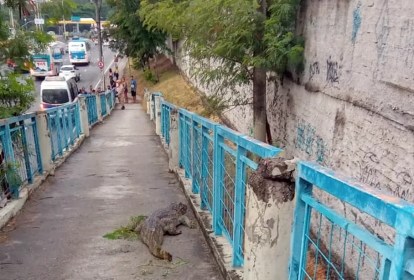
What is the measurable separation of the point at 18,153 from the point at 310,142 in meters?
4.19

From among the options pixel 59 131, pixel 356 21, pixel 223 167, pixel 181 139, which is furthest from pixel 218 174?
pixel 59 131

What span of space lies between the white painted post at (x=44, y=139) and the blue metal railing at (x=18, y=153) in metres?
0.10

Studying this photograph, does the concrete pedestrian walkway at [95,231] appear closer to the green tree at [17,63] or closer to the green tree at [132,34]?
the green tree at [17,63]

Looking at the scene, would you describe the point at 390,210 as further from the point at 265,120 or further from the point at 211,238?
the point at 265,120

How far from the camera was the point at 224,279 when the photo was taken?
11.4 feet

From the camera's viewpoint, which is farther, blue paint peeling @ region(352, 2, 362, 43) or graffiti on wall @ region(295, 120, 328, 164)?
graffiti on wall @ region(295, 120, 328, 164)

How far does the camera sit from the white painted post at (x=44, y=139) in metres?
Answer: 6.96

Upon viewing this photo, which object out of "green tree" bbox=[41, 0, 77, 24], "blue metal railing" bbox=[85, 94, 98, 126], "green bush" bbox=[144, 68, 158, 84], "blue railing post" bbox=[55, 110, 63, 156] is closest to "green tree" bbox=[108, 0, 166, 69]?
"green bush" bbox=[144, 68, 158, 84]

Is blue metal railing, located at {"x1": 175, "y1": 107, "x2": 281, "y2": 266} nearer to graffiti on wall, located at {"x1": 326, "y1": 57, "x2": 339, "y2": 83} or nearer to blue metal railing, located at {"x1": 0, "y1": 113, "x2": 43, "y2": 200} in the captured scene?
graffiti on wall, located at {"x1": 326, "y1": 57, "x2": 339, "y2": 83}

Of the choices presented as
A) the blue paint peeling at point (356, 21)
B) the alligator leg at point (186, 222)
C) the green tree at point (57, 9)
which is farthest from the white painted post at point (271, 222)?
the green tree at point (57, 9)

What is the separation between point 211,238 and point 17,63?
389 centimetres

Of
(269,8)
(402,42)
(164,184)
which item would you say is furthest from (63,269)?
(269,8)

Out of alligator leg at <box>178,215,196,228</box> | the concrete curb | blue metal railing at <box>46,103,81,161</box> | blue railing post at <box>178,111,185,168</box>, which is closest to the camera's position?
alligator leg at <box>178,215,196,228</box>

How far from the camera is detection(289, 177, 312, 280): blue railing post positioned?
2164 millimetres
